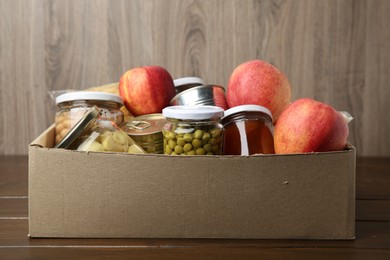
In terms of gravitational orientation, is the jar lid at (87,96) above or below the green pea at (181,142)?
above

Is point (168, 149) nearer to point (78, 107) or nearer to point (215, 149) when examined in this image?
point (215, 149)

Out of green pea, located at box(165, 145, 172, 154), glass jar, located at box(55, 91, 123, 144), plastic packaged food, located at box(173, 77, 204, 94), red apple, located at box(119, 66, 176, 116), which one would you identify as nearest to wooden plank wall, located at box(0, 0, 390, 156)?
plastic packaged food, located at box(173, 77, 204, 94)

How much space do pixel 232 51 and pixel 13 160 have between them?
23.5 inches

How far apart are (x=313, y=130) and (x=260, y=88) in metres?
0.16

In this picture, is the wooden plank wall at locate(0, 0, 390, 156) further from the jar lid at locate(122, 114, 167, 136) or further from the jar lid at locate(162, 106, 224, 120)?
the jar lid at locate(162, 106, 224, 120)

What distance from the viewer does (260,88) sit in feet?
3.01

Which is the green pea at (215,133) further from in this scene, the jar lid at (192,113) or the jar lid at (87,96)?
the jar lid at (87,96)

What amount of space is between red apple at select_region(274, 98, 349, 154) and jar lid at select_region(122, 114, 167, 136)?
0.63 ft

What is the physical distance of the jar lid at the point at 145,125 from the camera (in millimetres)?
855

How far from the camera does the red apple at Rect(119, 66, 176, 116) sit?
0.97 m

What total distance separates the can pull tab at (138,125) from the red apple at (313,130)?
213mm

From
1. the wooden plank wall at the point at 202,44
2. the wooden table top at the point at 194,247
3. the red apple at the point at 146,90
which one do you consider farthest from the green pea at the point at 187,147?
the wooden plank wall at the point at 202,44

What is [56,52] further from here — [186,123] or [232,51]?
[186,123]

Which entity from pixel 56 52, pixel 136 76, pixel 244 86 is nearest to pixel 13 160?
pixel 56 52
